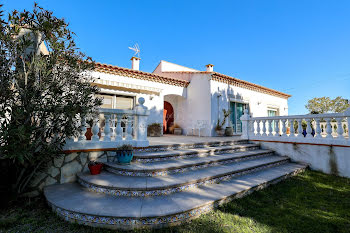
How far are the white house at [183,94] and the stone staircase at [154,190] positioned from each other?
5097mm

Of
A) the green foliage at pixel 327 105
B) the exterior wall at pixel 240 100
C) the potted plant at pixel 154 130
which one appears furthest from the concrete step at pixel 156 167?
the green foliage at pixel 327 105

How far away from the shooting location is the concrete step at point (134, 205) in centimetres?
212

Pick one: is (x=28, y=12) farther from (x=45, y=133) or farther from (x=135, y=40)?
(x=135, y=40)

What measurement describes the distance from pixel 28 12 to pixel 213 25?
13.3 metres

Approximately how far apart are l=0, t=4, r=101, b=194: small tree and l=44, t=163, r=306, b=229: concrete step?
35.1 inches

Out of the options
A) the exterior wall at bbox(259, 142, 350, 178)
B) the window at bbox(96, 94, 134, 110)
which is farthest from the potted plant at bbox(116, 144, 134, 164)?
the exterior wall at bbox(259, 142, 350, 178)

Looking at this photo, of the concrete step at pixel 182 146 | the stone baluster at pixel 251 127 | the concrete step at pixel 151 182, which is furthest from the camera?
the stone baluster at pixel 251 127

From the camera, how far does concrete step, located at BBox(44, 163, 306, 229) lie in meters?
2.12

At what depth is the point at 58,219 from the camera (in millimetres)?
2344

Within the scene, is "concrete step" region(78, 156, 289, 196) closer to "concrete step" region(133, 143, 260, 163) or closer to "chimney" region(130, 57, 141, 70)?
"concrete step" region(133, 143, 260, 163)

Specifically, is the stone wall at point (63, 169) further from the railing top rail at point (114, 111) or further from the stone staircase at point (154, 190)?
the railing top rail at point (114, 111)

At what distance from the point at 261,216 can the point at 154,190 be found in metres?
1.90

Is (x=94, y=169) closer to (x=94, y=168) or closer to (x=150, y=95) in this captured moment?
(x=94, y=168)

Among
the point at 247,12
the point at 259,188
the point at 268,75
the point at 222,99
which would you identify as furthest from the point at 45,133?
the point at 268,75
